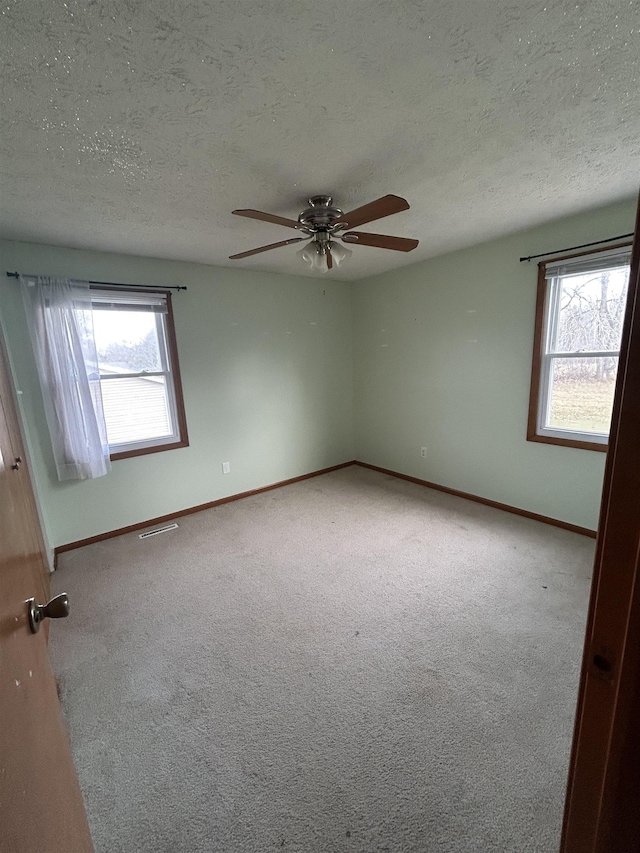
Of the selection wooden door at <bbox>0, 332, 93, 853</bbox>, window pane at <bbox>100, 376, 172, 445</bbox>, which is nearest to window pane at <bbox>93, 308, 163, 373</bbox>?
window pane at <bbox>100, 376, 172, 445</bbox>

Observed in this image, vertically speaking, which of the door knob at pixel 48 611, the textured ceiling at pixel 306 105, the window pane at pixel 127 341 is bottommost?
the door knob at pixel 48 611

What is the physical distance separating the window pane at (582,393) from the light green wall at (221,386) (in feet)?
7.54

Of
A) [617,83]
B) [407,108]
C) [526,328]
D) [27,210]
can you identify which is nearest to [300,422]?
[526,328]

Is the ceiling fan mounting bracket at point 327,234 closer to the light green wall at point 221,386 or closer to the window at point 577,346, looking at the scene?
the window at point 577,346

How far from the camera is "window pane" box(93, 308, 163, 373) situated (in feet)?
→ 9.34

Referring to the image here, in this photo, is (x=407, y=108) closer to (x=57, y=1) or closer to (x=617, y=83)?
(x=617, y=83)

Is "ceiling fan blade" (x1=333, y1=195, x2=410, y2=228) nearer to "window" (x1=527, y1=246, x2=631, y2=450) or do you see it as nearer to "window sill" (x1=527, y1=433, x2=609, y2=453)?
"window" (x1=527, y1=246, x2=631, y2=450)

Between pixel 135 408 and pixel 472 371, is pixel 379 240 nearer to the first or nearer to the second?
pixel 472 371

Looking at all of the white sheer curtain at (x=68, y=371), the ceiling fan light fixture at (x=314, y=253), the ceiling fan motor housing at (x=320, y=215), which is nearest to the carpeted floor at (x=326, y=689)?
the white sheer curtain at (x=68, y=371)

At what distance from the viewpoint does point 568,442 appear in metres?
2.71

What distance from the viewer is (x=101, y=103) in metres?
1.19

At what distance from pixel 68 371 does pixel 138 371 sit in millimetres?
533

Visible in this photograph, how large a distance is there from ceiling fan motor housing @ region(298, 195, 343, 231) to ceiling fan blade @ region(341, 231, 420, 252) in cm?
12

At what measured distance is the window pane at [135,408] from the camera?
2951 millimetres
